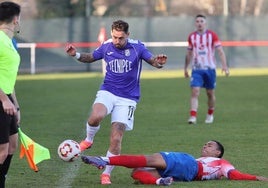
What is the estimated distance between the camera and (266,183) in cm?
961

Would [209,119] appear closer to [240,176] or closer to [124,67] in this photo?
[124,67]

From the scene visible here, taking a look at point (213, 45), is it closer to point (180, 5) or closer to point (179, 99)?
point (179, 99)

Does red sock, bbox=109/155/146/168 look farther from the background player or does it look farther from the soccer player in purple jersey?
the background player

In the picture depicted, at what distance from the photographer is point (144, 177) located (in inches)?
381

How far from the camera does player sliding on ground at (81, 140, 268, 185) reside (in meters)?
9.51

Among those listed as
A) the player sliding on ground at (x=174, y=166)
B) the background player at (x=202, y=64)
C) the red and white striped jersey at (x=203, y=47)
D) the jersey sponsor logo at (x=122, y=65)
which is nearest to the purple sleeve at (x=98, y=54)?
the jersey sponsor logo at (x=122, y=65)

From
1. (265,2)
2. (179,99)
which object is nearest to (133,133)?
(179,99)

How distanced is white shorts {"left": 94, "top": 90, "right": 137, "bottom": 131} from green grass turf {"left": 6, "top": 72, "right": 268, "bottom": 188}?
2.32 ft

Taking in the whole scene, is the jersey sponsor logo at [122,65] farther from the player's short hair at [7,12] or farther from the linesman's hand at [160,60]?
the player's short hair at [7,12]

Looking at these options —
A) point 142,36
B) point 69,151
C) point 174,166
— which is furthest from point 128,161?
point 142,36

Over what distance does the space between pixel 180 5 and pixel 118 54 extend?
4291 cm

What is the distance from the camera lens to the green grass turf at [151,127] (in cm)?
1062

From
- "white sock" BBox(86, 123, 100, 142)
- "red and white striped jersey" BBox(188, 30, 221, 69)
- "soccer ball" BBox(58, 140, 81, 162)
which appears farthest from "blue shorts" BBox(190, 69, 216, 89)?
"soccer ball" BBox(58, 140, 81, 162)

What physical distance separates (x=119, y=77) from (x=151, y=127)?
239 inches
